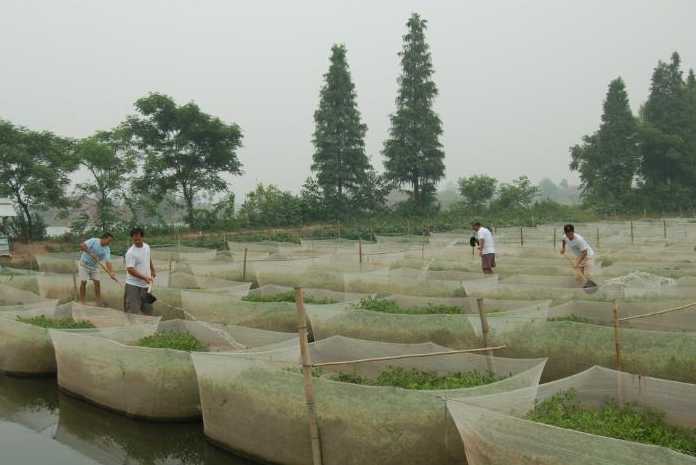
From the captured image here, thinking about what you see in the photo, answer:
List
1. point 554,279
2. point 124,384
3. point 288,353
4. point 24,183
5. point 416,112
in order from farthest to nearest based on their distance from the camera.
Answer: point 416,112
point 24,183
point 554,279
point 124,384
point 288,353

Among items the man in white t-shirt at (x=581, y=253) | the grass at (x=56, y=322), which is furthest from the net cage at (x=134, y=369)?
the man in white t-shirt at (x=581, y=253)

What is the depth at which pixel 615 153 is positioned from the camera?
108 ft

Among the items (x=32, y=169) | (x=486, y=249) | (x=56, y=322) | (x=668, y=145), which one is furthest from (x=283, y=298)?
(x=668, y=145)

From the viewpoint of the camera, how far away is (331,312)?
684cm

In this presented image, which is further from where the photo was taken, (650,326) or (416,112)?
(416,112)

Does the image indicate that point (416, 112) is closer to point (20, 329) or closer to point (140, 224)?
point (140, 224)

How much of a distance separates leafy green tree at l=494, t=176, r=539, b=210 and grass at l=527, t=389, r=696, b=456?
29836 mm

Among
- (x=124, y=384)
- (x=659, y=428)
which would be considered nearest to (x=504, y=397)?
(x=659, y=428)

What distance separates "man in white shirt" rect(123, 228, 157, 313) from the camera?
7336 mm

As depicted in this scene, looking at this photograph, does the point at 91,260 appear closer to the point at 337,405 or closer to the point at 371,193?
the point at 337,405

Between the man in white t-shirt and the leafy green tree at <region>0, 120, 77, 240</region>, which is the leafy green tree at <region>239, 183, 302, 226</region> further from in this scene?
the man in white t-shirt

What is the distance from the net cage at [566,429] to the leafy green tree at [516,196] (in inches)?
1169

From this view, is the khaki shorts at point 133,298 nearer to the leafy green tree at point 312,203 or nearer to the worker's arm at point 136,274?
the worker's arm at point 136,274

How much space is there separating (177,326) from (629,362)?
185 inches
